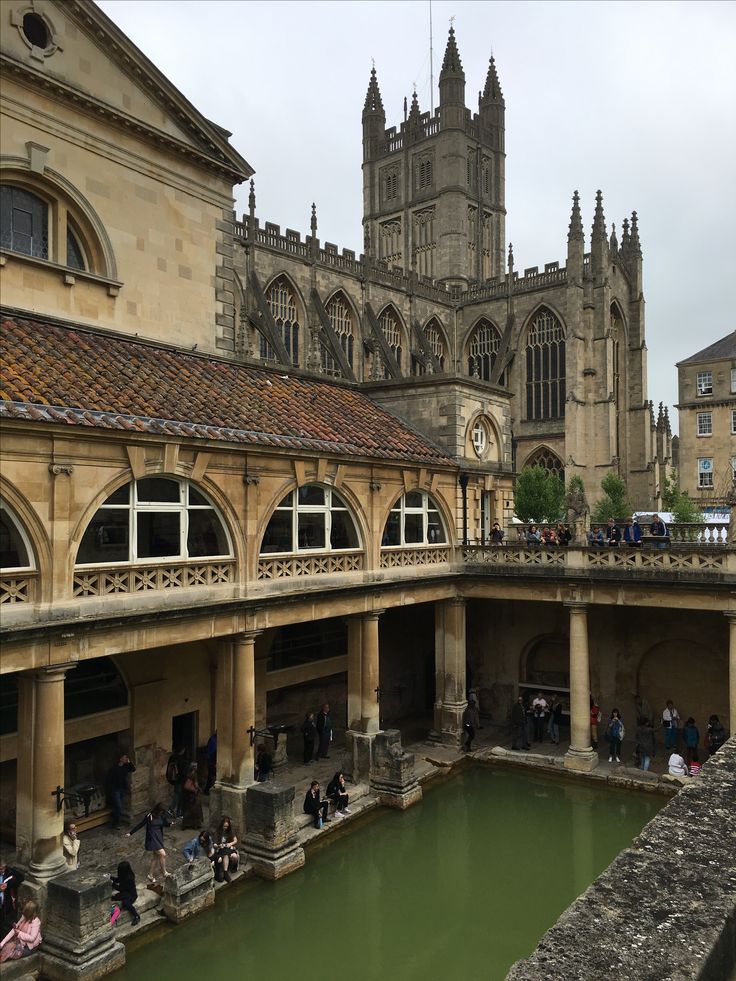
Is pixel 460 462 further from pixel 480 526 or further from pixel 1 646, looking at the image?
pixel 1 646

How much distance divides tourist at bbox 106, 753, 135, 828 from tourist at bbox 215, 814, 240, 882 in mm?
3165

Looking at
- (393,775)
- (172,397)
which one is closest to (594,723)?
(393,775)

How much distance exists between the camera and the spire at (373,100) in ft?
275

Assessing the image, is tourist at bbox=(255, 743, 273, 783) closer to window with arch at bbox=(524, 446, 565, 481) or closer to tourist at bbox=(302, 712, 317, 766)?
tourist at bbox=(302, 712, 317, 766)

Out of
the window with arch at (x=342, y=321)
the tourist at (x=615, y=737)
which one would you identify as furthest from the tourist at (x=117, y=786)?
the window with arch at (x=342, y=321)

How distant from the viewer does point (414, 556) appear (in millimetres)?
23516

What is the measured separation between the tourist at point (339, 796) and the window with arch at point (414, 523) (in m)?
6.63

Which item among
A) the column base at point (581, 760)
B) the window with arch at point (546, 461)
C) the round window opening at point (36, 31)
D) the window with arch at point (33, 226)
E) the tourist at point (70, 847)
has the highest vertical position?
the round window opening at point (36, 31)

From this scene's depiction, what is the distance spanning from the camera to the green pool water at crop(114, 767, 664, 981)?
523 inches

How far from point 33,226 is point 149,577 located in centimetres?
928

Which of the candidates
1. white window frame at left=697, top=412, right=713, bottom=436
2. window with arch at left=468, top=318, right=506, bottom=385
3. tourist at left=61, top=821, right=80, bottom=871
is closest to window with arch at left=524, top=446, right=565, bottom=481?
window with arch at left=468, top=318, right=506, bottom=385

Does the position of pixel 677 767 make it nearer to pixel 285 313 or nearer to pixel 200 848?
pixel 200 848

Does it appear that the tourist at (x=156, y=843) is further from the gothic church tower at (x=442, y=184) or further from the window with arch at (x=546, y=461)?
the gothic church tower at (x=442, y=184)

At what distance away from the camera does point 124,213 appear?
Result: 19984mm
